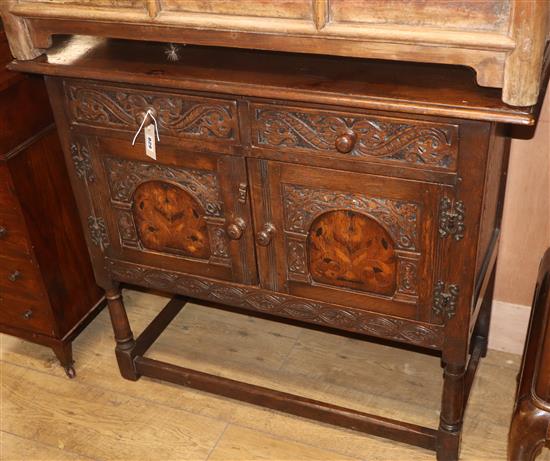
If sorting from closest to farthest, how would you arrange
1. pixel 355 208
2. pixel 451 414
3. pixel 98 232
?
pixel 355 208 < pixel 451 414 < pixel 98 232

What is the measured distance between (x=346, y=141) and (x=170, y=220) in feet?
2.05

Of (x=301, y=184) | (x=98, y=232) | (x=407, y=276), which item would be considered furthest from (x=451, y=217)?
(x=98, y=232)

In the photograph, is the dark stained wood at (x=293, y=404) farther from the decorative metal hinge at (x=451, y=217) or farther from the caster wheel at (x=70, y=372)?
the decorative metal hinge at (x=451, y=217)

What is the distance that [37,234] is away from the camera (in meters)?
2.27

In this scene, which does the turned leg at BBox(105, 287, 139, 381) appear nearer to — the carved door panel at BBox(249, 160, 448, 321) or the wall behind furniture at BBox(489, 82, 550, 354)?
the carved door panel at BBox(249, 160, 448, 321)

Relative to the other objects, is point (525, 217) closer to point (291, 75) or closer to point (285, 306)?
point (285, 306)

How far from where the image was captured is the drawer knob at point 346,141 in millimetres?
1660

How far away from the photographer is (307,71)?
5.74 ft

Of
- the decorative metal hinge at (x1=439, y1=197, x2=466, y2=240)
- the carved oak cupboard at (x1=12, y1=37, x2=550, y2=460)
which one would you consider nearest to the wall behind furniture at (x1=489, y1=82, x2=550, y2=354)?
the carved oak cupboard at (x1=12, y1=37, x2=550, y2=460)

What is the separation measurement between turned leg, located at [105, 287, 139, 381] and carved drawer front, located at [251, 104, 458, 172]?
0.83m

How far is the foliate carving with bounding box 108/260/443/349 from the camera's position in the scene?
6.23 feet

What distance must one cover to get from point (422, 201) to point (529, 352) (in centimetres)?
50

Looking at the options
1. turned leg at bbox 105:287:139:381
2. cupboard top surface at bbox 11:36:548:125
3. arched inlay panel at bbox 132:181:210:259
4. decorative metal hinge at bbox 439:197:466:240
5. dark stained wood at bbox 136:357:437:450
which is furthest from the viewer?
turned leg at bbox 105:287:139:381

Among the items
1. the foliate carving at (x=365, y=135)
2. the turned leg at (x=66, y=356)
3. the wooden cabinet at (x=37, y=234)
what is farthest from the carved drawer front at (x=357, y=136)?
the turned leg at (x=66, y=356)
